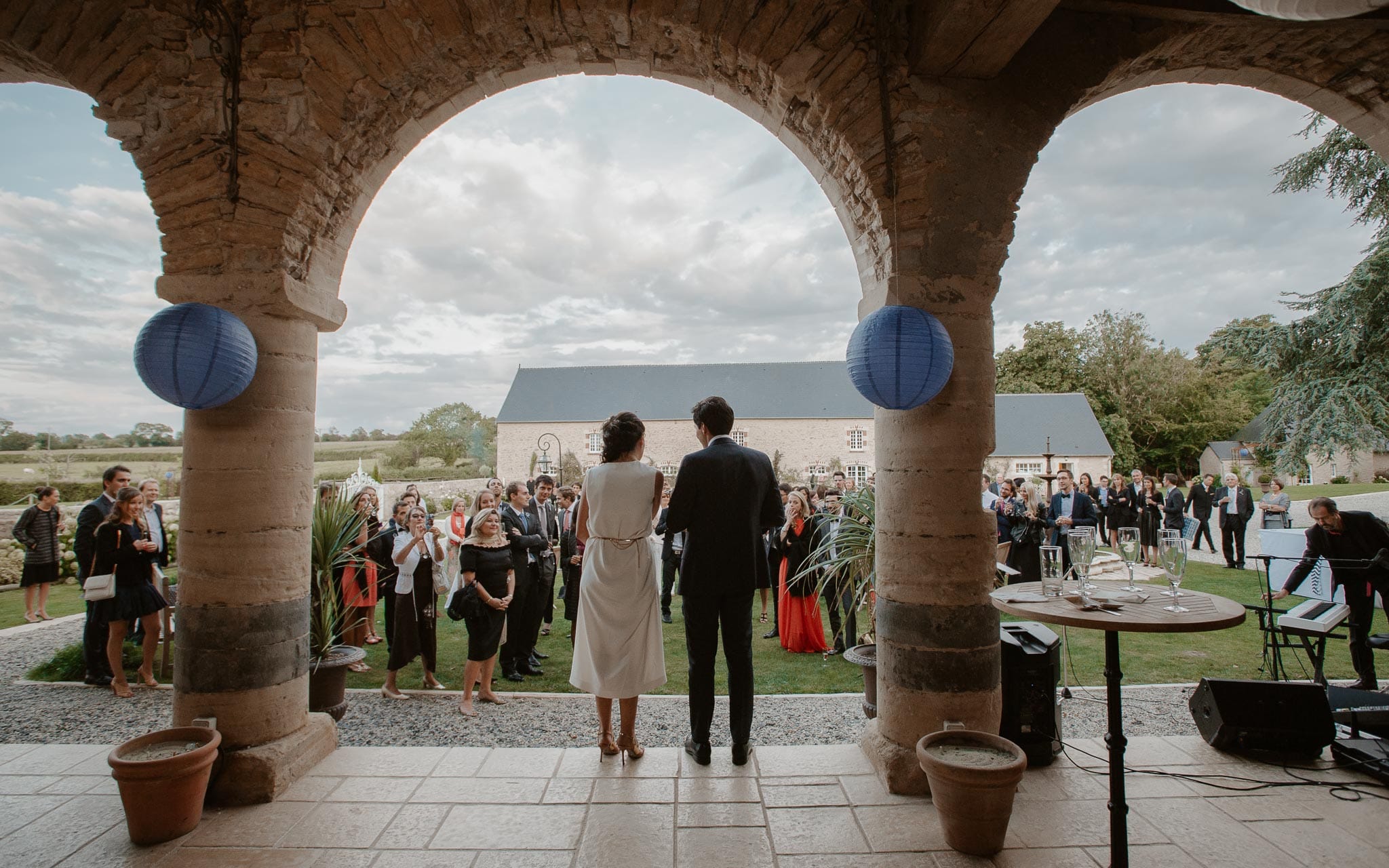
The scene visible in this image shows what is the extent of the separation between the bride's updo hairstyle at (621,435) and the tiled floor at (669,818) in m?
1.54

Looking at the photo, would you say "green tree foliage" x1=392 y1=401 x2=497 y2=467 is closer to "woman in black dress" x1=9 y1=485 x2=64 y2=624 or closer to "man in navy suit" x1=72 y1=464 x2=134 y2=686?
"woman in black dress" x1=9 y1=485 x2=64 y2=624

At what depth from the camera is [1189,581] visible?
9070 mm

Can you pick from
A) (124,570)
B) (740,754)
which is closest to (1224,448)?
(740,754)

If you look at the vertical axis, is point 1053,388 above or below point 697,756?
above

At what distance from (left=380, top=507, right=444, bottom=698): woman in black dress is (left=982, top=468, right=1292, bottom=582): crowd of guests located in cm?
527

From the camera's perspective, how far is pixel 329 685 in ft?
Result: 14.2

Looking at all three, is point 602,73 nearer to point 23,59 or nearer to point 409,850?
point 23,59

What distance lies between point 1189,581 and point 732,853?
367 inches

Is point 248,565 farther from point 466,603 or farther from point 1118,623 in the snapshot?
point 1118,623

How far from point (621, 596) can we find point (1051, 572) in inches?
74.4

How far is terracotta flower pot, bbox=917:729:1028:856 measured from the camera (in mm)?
2459

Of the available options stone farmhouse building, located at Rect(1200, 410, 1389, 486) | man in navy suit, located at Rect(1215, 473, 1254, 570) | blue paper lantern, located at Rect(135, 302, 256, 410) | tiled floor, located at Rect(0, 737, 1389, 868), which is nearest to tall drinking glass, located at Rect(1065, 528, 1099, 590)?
tiled floor, located at Rect(0, 737, 1389, 868)

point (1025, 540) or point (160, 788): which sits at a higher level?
point (1025, 540)

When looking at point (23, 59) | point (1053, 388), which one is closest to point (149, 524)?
point (23, 59)
